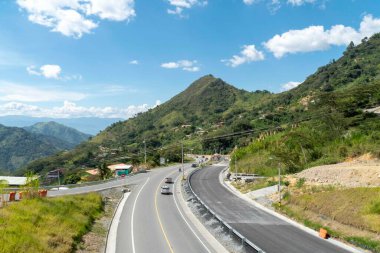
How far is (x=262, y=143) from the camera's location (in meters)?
95.0

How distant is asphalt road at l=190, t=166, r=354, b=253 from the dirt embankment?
10.1 metres

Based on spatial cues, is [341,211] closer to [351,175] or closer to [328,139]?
[351,175]

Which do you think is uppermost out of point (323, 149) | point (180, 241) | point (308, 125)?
point (308, 125)

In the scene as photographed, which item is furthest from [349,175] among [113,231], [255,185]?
[113,231]

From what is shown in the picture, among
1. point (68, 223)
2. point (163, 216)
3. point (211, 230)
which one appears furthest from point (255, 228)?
point (68, 223)

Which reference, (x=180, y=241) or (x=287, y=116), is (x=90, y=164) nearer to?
(x=287, y=116)

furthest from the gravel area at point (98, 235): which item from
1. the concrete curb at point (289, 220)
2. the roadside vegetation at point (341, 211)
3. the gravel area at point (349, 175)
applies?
the gravel area at point (349, 175)

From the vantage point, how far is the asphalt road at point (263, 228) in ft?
101

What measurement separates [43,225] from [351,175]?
36.4 meters

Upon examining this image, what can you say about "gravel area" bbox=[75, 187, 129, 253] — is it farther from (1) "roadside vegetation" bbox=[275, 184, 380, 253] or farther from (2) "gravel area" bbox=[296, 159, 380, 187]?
(2) "gravel area" bbox=[296, 159, 380, 187]

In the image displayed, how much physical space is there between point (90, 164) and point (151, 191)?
5227 inches

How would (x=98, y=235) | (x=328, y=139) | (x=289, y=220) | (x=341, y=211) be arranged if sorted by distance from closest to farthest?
(x=98, y=235)
(x=341, y=211)
(x=289, y=220)
(x=328, y=139)

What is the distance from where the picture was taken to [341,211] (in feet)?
120

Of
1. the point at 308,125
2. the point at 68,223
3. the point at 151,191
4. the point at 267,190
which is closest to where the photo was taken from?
the point at 68,223
